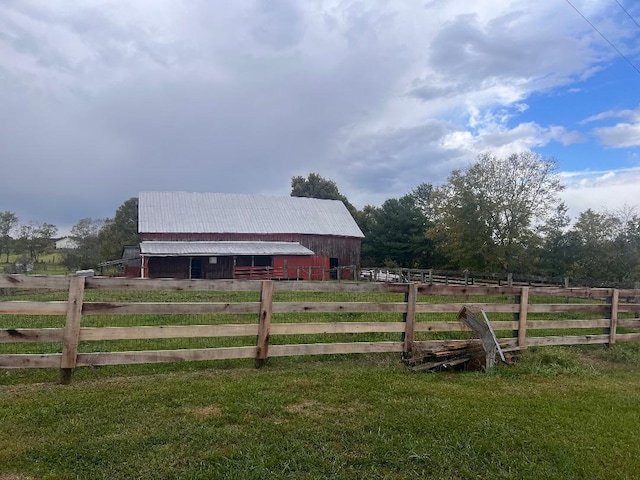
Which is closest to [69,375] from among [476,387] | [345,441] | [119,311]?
[119,311]

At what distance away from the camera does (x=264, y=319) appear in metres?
5.78

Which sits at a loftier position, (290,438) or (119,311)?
(119,311)

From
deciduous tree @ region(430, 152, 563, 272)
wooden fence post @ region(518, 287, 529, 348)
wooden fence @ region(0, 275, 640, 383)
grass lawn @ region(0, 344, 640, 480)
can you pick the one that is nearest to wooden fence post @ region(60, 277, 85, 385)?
wooden fence @ region(0, 275, 640, 383)

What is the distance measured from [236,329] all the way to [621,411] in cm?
428

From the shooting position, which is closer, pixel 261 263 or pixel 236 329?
pixel 236 329

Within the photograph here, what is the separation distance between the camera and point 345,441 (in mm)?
3746

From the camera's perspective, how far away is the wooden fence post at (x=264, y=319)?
18.9ft

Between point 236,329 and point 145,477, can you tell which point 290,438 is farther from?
point 236,329

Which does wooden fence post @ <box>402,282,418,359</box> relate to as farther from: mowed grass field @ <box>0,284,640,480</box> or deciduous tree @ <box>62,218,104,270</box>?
deciduous tree @ <box>62,218,104,270</box>

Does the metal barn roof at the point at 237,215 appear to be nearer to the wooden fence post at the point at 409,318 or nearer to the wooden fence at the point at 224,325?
the wooden fence at the point at 224,325

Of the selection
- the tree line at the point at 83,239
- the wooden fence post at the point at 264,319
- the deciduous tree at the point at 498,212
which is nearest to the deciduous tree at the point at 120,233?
the tree line at the point at 83,239

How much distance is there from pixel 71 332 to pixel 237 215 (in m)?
36.0

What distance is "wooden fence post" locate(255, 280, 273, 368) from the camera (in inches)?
227

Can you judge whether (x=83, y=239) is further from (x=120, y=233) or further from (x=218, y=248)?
(x=218, y=248)
